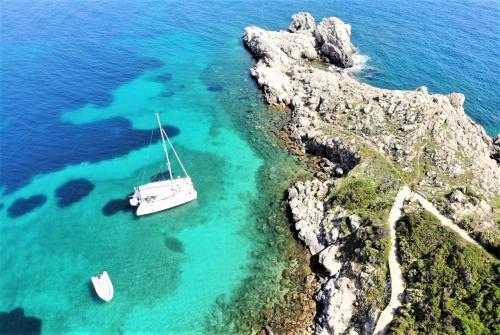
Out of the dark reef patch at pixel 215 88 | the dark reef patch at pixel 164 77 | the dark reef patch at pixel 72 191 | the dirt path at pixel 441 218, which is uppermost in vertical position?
the dirt path at pixel 441 218

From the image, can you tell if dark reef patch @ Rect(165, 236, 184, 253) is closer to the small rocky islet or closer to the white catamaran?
the white catamaran

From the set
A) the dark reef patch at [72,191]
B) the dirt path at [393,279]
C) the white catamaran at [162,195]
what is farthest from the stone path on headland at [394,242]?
the dark reef patch at [72,191]

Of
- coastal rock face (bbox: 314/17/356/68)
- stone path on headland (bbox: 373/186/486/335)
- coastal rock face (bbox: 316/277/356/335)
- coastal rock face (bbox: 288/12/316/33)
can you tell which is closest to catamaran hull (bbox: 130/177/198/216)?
coastal rock face (bbox: 316/277/356/335)

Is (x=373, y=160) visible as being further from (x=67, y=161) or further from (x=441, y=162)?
(x=67, y=161)

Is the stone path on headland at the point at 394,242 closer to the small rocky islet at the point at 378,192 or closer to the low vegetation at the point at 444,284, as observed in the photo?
the small rocky islet at the point at 378,192

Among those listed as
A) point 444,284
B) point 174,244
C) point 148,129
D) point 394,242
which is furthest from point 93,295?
point 444,284

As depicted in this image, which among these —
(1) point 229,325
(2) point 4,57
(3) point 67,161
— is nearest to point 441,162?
(1) point 229,325
